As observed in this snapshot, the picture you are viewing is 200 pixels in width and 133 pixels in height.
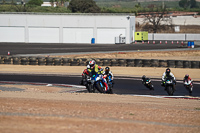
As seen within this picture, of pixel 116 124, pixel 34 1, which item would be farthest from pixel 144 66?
pixel 34 1

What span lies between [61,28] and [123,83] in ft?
153

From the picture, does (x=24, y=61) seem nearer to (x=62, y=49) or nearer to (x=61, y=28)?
(x=62, y=49)

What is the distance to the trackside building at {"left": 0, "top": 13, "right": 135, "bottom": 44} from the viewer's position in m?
70.8

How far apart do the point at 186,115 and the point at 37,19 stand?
60934 mm

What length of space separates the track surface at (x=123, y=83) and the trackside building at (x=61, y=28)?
4167 centimetres

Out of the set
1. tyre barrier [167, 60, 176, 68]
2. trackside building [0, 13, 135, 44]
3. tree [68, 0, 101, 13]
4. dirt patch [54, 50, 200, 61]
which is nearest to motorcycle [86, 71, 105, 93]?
tyre barrier [167, 60, 176, 68]

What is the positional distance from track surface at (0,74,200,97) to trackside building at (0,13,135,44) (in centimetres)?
4167

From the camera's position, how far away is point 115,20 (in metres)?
70.6

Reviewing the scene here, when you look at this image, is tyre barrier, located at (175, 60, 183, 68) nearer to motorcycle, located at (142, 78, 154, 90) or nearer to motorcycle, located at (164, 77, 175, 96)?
motorcycle, located at (142, 78, 154, 90)

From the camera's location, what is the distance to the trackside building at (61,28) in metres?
70.8

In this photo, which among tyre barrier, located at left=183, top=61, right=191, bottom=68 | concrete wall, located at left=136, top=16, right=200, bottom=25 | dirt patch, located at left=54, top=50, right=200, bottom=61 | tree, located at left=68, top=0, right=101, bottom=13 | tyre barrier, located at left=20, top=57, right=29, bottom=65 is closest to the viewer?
tyre barrier, located at left=183, top=61, right=191, bottom=68

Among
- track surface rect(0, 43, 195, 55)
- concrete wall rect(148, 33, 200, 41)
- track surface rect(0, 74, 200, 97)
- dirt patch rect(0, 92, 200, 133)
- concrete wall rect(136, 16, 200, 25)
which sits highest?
concrete wall rect(136, 16, 200, 25)

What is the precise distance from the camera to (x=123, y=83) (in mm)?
25859

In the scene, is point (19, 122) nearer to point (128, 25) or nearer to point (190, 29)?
point (128, 25)
